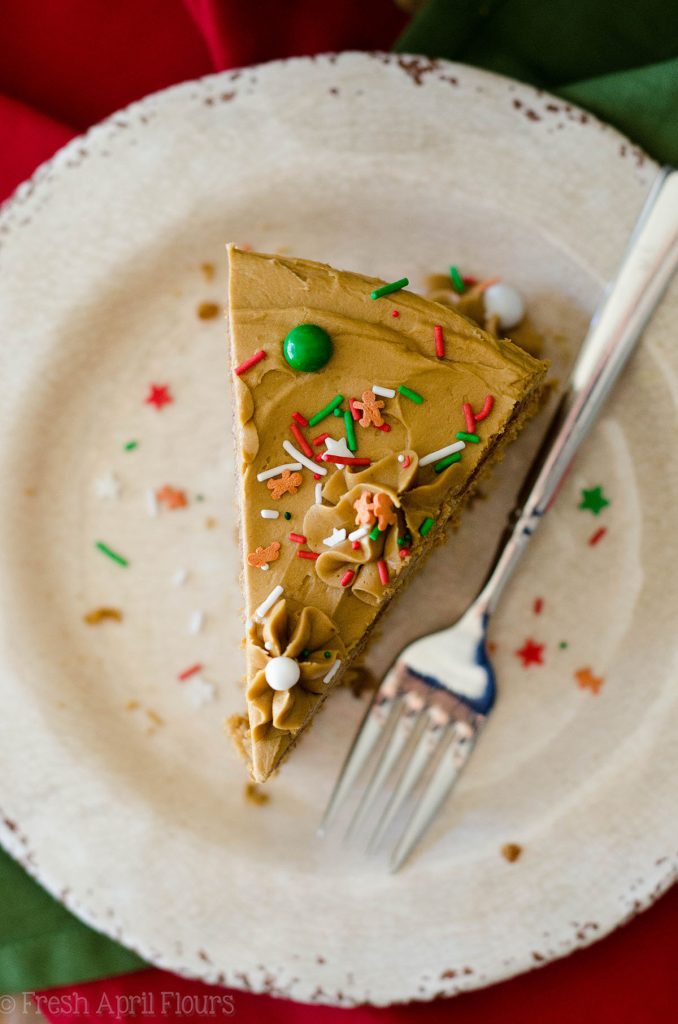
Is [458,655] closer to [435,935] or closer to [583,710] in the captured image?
[583,710]

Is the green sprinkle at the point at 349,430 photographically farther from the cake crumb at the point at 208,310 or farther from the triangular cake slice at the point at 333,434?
the cake crumb at the point at 208,310

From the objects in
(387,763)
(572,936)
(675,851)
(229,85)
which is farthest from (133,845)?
(229,85)

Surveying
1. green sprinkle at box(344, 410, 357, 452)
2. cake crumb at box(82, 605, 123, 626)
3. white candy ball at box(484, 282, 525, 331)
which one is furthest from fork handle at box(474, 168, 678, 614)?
cake crumb at box(82, 605, 123, 626)

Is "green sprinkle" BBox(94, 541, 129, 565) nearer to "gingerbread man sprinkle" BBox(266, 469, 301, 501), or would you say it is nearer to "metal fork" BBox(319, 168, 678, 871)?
"gingerbread man sprinkle" BBox(266, 469, 301, 501)

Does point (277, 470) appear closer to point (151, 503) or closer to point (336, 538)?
point (336, 538)

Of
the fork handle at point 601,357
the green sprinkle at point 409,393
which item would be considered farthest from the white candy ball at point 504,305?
the green sprinkle at point 409,393

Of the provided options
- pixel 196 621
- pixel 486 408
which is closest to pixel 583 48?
pixel 486 408

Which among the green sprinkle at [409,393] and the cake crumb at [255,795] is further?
the cake crumb at [255,795]
